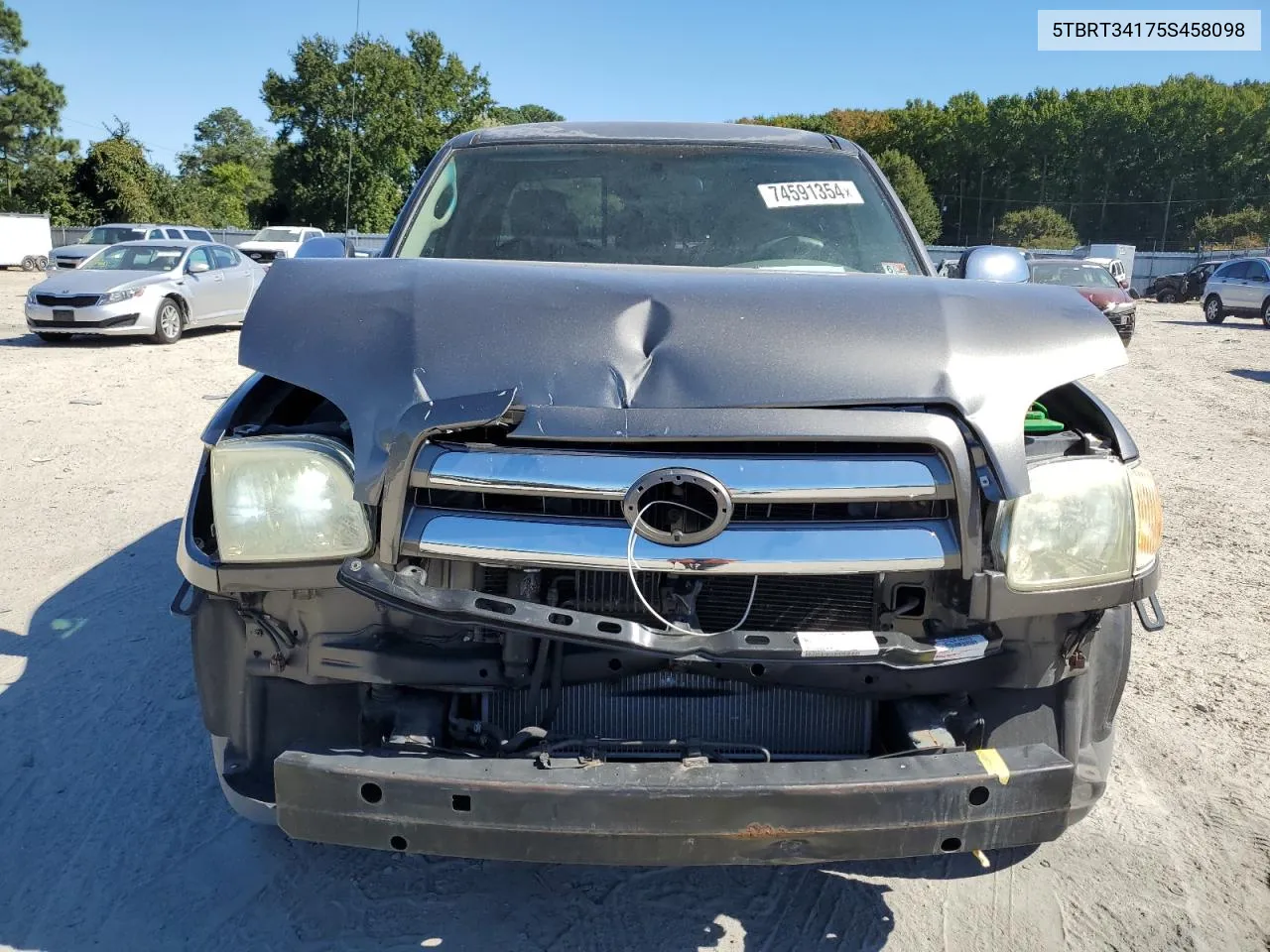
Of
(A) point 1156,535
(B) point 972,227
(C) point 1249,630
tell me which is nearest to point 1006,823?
(A) point 1156,535

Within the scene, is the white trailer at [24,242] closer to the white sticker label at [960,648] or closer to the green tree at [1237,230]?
the white sticker label at [960,648]

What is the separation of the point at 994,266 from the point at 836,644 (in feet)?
6.66

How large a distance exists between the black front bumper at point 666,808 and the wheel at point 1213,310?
90.5 feet

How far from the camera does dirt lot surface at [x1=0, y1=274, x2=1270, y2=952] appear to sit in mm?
2541

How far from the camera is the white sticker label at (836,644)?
1994mm

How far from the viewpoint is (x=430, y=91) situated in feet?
187

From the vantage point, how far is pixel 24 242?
1449 inches

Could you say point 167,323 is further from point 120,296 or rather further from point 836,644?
point 836,644

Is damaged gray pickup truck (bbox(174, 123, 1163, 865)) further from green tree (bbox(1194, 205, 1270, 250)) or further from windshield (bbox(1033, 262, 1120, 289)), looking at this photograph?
green tree (bbox(1194, 205, 1270, 250))

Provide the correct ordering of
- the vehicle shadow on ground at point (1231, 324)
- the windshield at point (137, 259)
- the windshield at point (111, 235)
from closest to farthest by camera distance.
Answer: the windshield at point (137, 259), the vehicle shadow on ground at point (1231, 324), the windshield at point (111, 235)

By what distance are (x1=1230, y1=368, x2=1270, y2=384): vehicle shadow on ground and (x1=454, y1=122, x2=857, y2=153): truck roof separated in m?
12.5

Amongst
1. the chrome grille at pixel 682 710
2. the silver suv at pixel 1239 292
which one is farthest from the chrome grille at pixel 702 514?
the silver suv at pixel 1239 292

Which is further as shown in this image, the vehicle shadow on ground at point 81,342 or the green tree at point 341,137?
the green tree at point 341,137

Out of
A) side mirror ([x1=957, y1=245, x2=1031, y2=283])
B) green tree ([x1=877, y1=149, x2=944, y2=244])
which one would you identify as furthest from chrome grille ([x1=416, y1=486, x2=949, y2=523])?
green tree ([x1=877, y1=149, x2=944, y2=244])
